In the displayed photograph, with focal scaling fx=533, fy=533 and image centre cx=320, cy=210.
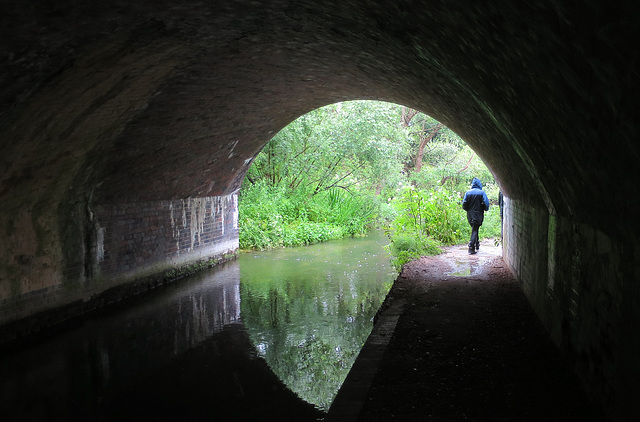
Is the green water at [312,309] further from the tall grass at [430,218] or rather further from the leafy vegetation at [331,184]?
the leafy vegetation at [331,184]

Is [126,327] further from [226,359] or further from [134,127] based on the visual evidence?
[134,127]

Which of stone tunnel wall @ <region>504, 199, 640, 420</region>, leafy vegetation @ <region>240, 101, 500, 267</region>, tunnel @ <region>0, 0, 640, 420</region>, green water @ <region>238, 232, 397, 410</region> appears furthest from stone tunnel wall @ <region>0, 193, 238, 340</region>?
stone tunnel wall @ <region>504, 199, 640, 420</region>

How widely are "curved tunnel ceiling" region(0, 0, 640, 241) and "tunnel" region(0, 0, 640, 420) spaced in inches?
0.8

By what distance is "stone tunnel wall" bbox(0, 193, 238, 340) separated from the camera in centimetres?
775

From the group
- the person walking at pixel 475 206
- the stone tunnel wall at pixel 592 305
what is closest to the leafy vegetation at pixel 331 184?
the person walking at pixel 475 206

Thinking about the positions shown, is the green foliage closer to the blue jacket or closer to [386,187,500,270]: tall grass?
[386,187,500,270]: tall grass

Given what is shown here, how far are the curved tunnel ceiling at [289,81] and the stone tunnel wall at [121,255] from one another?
0.46 metres

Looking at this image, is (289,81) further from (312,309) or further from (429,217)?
(429,217)

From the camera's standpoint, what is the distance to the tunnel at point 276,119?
2619 millimetres

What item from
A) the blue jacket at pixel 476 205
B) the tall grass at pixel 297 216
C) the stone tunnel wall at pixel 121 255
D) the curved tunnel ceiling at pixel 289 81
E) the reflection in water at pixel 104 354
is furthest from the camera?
the tall grass at pixel 297 216

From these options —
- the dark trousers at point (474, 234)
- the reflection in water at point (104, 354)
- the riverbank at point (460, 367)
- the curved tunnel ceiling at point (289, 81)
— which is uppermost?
the curved tunnel ceiling at point (289, 81)

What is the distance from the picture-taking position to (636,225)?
252 cm

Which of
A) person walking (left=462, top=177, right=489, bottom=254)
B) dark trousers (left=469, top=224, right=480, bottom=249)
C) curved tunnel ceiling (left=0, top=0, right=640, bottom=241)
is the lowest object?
dark trousers (left=469, top=224, right=480, bottom=249)

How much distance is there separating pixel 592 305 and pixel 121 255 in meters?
8.45
